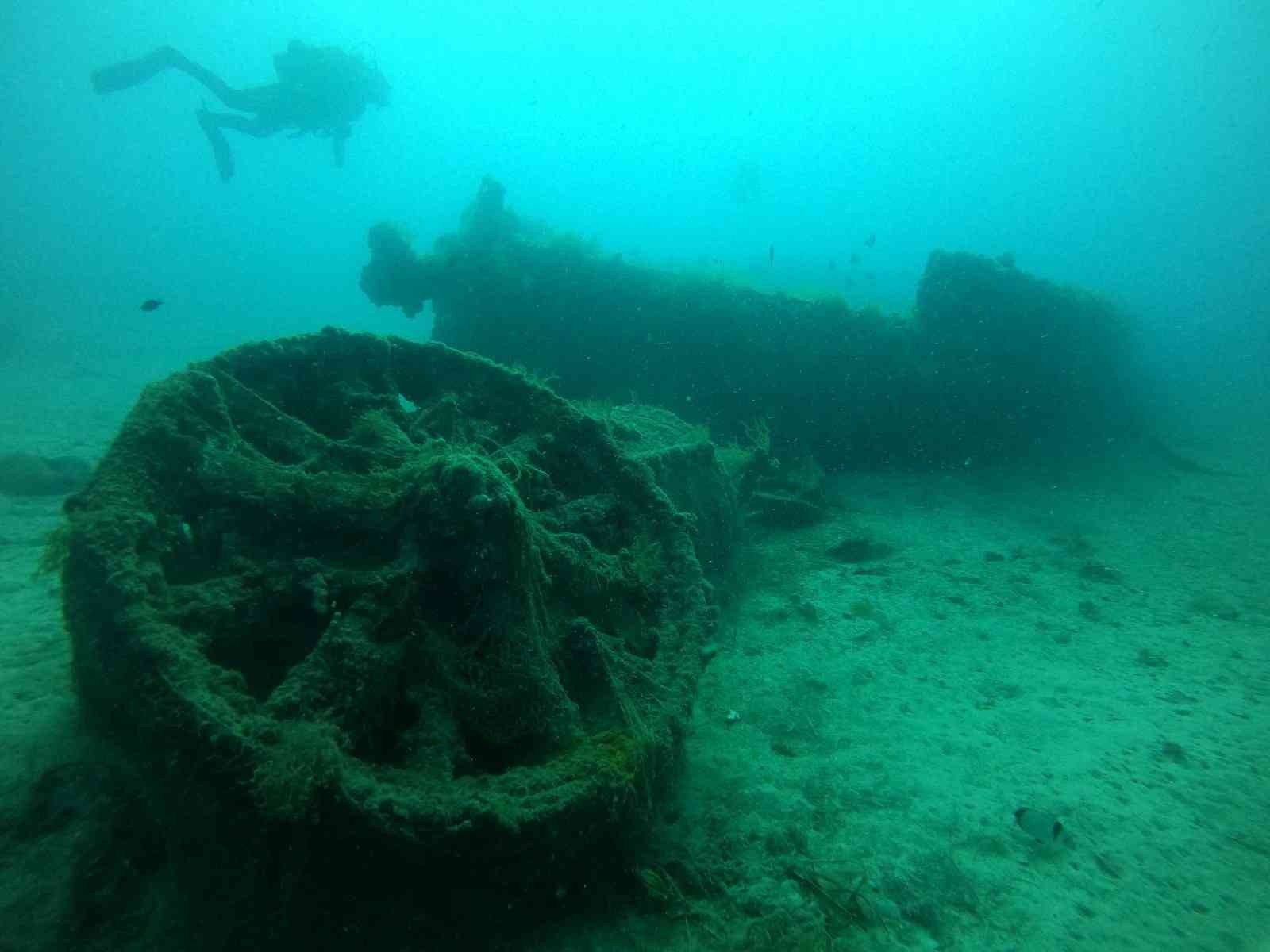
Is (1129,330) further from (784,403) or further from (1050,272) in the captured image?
(1050,272)

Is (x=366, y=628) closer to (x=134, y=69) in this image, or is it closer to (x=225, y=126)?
(x=225, y=126)

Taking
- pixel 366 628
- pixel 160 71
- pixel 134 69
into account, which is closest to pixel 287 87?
pixel 160 71

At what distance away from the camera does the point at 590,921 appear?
111 inches

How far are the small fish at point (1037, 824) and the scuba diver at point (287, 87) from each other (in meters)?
23.6

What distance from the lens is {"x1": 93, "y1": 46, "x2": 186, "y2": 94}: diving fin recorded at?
18.8 metres

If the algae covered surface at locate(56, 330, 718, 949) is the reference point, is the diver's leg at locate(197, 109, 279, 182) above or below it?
above

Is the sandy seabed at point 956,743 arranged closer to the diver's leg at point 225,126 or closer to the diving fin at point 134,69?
the diver's leg at point 225,126

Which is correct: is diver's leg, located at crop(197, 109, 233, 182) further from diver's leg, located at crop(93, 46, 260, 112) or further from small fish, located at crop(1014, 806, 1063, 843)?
small fish, located at crop(1014, 806, 1063, 843)

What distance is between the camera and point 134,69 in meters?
19.0

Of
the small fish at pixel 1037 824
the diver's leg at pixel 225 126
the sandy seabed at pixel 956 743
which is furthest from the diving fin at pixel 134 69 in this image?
the small fish at pixel 1037 824

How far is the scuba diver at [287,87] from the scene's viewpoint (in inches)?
731

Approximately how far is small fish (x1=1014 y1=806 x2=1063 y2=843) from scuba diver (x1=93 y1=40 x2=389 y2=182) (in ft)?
77.3

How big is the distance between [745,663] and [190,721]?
4174 mm

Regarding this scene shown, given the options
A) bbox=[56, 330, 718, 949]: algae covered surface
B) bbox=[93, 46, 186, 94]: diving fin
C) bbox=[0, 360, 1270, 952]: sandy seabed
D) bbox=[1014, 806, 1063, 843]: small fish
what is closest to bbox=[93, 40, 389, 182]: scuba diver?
bbox=[93, 46, 186, 94]: diving fin
